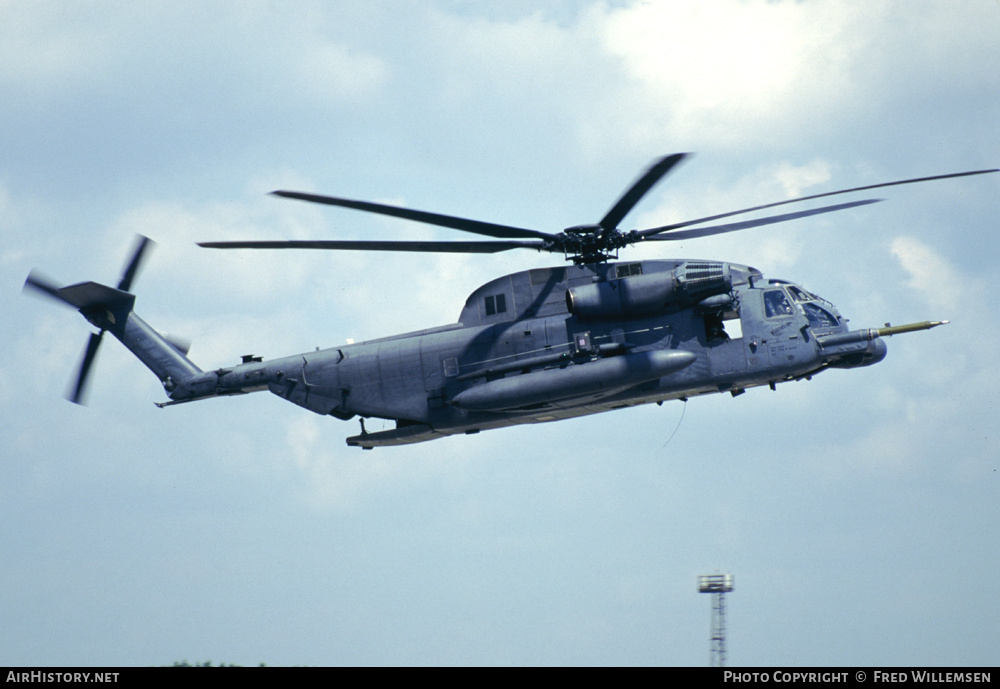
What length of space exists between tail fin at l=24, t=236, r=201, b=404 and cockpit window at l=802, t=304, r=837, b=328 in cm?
1664

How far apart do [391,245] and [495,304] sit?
3.25m

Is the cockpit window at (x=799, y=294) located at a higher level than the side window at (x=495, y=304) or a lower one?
higher

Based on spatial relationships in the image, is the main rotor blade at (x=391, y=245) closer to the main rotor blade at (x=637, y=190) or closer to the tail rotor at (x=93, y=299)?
the main rotor blade at (x=637, y=190)

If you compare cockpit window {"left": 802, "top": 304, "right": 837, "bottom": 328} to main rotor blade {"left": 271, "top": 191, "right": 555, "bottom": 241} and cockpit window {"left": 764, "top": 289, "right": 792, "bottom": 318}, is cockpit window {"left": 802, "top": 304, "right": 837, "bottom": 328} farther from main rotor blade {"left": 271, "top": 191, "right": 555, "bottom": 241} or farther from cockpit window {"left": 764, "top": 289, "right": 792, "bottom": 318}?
main rotor blade {"left": 271, "top": 191, "right": 555, "bottom": 241}

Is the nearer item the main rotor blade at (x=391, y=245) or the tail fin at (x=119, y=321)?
the main rotor blade at (x=391, y=245)

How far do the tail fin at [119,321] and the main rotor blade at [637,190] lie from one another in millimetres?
12814

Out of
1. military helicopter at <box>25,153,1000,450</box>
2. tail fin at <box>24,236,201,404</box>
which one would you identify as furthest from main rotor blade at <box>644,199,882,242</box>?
tail fin at <box>24,236,201,404</box>

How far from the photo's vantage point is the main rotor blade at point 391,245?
26.1 metres

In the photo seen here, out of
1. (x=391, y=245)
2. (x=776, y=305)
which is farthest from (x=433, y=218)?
(x=776, y=305)

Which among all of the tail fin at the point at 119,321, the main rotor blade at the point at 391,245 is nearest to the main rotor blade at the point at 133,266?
the tail fin at the point at 119,321
